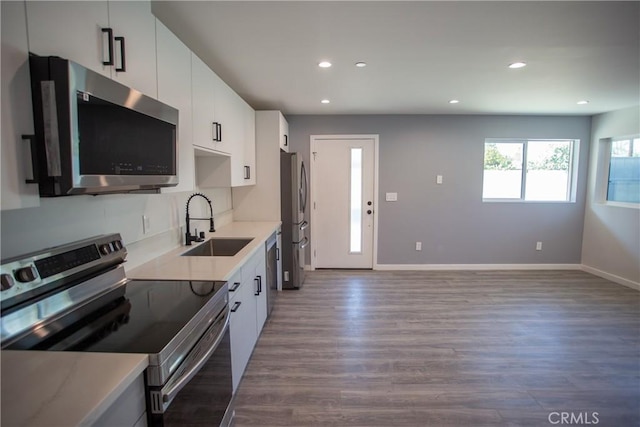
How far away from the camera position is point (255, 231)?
125 inches

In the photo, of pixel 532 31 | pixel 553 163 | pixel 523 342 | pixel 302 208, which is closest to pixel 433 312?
pixel 523 342

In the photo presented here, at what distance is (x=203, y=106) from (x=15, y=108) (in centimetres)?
142

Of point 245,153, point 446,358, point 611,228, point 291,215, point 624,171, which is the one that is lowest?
point 446,358

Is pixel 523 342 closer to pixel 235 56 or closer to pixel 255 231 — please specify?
pixel 255 231

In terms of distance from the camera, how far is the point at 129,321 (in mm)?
1199

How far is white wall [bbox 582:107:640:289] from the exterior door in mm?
3232

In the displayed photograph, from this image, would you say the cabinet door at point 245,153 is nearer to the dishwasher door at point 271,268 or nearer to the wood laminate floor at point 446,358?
the dishwasher door at point 271,268

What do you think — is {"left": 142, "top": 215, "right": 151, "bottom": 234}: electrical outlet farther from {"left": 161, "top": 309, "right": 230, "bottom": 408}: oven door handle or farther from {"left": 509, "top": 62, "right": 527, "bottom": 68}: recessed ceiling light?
{"left": 509, "top": 62, "right": 527, "bottom": 68}: recessed ceiling light

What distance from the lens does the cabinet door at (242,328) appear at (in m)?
1.95

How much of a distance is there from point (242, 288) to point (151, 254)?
0.64 meters

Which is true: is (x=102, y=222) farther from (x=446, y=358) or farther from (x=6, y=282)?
(x=446, y=358)

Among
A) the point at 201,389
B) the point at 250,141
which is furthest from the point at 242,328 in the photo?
the point at 250,141

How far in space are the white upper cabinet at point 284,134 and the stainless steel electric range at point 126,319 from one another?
8.96 feet

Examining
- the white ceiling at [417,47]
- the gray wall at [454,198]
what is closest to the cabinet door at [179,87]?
the white ceiling at [417,47]
